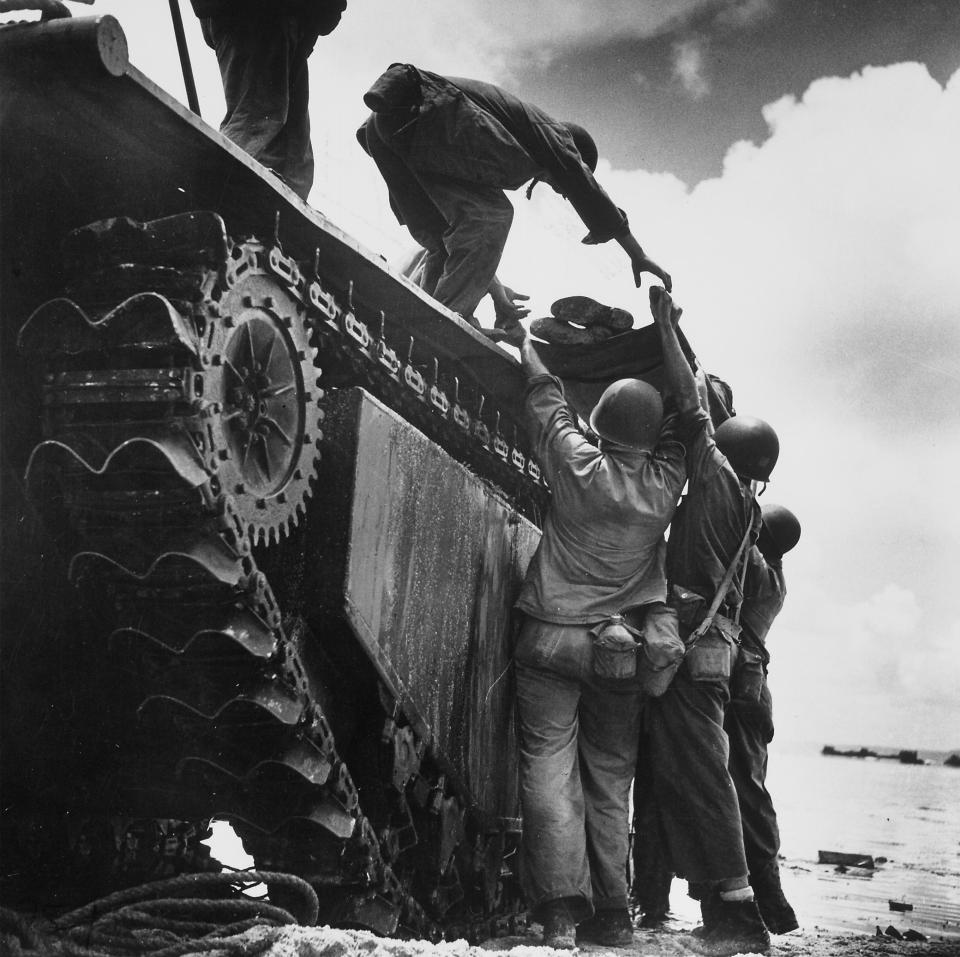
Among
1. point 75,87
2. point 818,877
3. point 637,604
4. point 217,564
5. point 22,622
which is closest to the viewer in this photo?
point 75,87

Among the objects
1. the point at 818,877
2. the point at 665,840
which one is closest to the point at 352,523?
the point at 665,840

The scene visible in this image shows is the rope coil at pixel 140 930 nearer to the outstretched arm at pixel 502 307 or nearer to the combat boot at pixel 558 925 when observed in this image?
the combat boot at pixel 558 925

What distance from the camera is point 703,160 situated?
6898mm

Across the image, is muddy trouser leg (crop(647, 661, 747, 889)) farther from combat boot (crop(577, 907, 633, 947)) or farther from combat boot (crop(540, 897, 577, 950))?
combat boot (crop(540, 897, 577, 950))

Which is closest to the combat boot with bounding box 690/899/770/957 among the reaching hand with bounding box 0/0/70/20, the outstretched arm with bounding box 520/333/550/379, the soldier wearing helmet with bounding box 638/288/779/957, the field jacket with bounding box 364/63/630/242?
the soldier wearing helmet with bounding box 638/288/779/957

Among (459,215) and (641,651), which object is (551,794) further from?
(459,215)

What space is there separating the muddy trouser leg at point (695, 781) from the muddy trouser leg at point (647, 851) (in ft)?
0.94

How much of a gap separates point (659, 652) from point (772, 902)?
194 cm

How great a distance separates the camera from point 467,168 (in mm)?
6496

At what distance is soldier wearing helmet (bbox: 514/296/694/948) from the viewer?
5.95 meters

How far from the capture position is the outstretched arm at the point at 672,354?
6.45 m

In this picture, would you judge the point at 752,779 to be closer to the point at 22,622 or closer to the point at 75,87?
the point at 22,622

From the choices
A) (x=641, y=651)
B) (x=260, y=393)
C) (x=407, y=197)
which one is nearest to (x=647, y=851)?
(x=641, y=651)

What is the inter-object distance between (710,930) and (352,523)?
281cm
